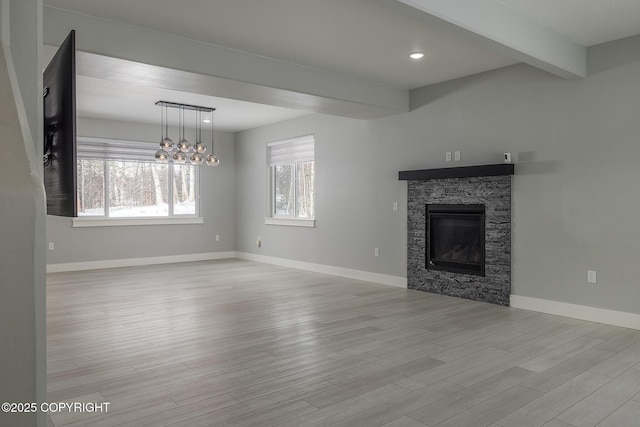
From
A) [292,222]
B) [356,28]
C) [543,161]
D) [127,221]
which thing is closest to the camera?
[356,28]

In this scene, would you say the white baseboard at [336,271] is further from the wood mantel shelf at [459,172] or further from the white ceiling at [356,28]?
the white ceiling at [356,28]

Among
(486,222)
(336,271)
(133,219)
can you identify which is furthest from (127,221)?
(486,222)

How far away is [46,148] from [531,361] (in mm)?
3328

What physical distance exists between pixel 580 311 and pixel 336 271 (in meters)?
3.64

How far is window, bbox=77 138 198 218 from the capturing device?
8203 millimetres

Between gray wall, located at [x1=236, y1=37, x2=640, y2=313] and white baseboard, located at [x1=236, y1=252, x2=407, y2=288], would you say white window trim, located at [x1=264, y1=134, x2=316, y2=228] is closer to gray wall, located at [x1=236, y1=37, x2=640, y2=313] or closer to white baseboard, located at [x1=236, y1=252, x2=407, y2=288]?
white baseboard, located at [x1=236, y1=252, x2=407, y2=288]

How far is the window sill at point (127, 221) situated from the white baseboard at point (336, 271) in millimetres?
1385

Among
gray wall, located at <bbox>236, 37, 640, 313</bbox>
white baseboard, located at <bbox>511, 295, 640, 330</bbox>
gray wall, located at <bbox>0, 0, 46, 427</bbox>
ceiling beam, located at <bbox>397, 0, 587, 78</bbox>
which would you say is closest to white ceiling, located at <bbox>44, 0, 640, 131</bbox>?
ceiling beam, located at <bbox>397, 0, 587, 78</bbox>

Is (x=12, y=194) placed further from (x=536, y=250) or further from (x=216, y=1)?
(x=536, y=250)

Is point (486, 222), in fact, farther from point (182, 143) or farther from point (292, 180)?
point (182, 143)

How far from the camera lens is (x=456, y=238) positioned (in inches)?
223

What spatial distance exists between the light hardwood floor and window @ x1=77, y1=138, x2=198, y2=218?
315 centimetres

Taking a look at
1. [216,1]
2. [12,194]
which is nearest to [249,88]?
[216,1]

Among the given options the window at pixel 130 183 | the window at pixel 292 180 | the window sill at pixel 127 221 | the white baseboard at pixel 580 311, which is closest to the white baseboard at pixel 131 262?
the window sill at pixel 127 221
